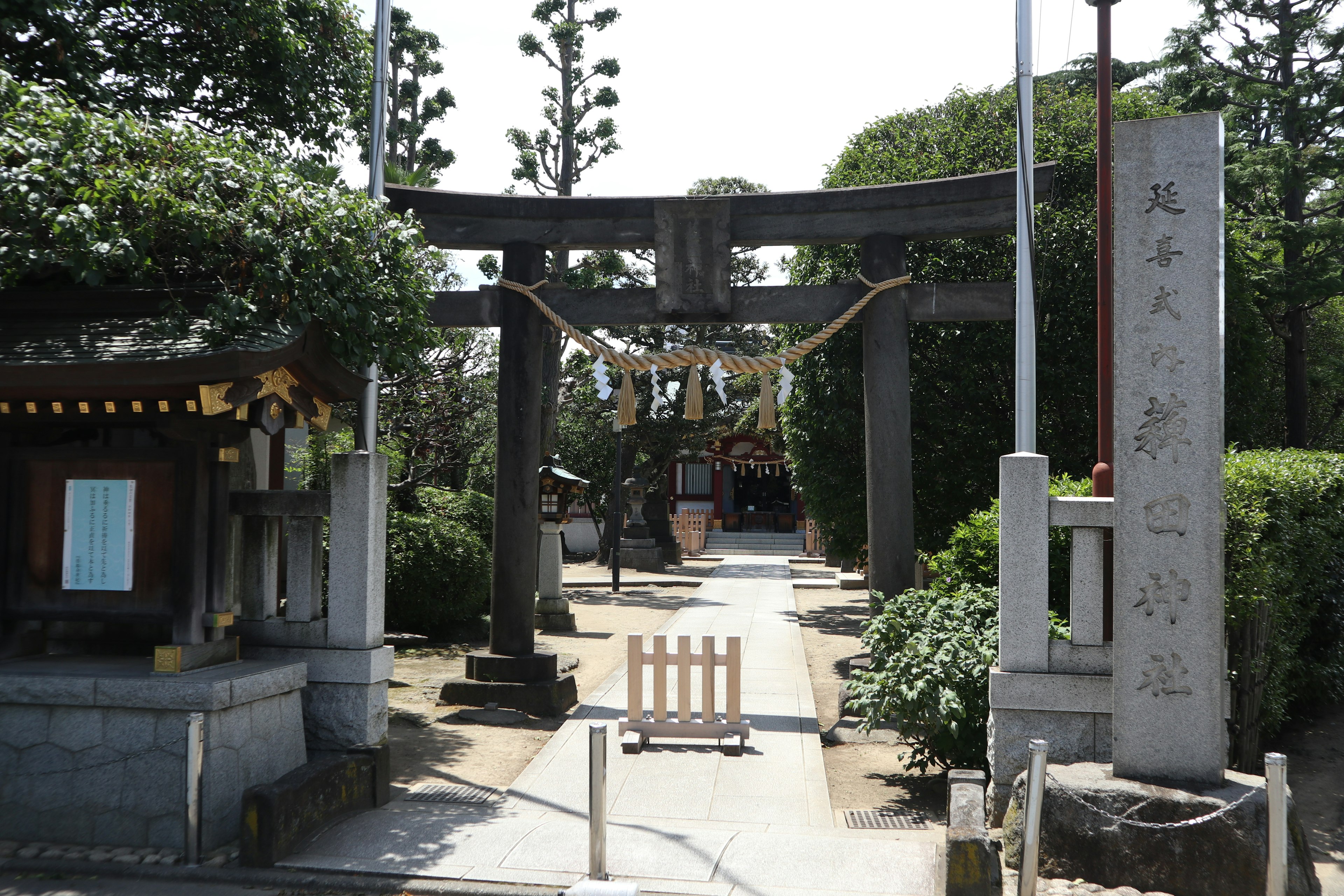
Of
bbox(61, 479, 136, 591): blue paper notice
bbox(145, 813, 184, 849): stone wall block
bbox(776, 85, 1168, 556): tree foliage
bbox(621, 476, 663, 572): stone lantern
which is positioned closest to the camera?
bbox(145, 813, 184, 849): stone wall block

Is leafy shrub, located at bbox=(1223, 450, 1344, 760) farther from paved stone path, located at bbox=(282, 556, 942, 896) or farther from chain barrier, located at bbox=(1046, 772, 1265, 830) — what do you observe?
paved stone path, located at bbox=(282, 556, 942, 896)

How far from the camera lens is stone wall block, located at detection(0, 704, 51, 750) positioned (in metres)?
5.54

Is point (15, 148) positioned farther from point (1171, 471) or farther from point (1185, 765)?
point (1185, 765)

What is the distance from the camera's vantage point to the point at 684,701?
25.8 ft

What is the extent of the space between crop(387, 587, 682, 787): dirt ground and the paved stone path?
1.08ft

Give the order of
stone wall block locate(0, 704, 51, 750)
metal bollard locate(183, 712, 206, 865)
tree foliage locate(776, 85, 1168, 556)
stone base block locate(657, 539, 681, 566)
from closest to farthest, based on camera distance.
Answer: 1. metal bollard locate(183, 712, 206, 865)
2. stone wall block locate(0, 704, 51, 750)
3. tree foliage locate(776, 85, 1168, 556)
4. stone base block locate(657, 539, 681, 566)

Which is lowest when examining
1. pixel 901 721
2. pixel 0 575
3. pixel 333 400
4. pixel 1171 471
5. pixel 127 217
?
pixel 901 721

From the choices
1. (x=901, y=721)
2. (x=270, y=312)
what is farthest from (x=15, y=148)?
(x=901, y=721)

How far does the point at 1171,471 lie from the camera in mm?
5059

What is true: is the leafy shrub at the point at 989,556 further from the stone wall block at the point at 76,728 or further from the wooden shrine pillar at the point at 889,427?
the stone wall block at the point at 76,728

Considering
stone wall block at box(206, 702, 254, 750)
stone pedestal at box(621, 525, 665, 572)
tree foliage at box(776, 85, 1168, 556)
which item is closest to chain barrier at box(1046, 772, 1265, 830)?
stone wall block at box(206, 702, 254, 750)

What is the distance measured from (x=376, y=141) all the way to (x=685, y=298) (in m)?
3.18

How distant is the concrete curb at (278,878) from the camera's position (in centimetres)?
490

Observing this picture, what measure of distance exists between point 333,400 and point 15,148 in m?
2.36
